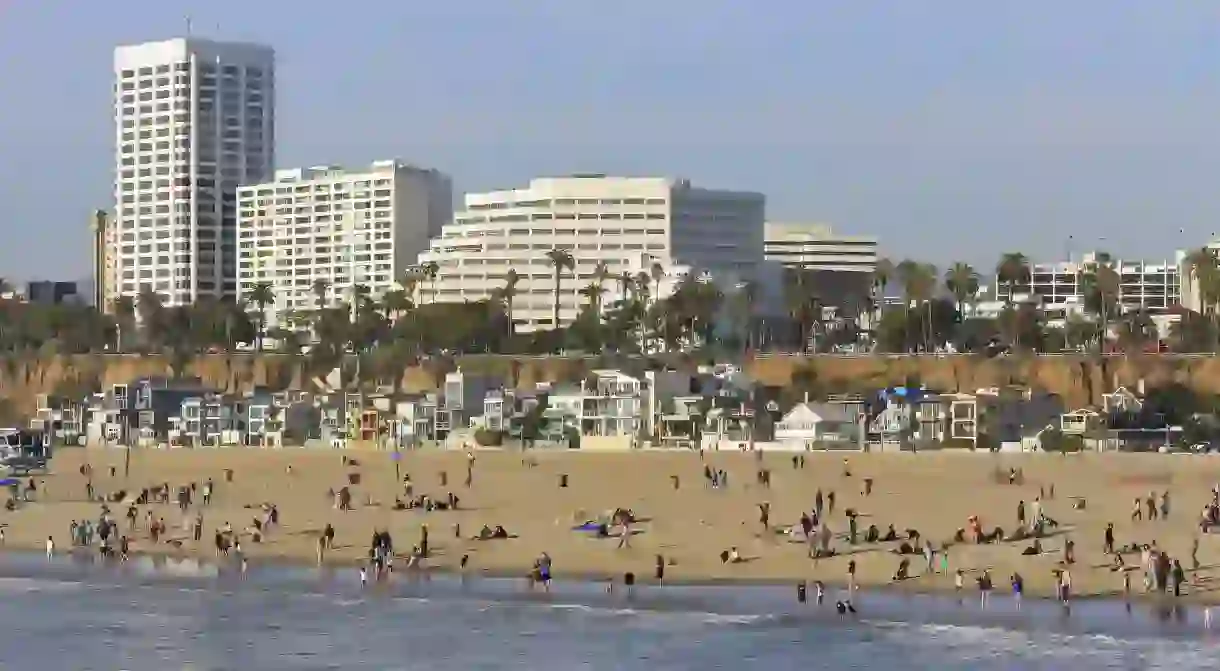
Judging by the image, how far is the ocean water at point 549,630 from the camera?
28.6 metres

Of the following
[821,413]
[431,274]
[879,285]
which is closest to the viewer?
[821,413]

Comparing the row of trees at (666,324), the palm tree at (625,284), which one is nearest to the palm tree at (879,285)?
the row of trees at (666,324)

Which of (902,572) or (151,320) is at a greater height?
(151,320)

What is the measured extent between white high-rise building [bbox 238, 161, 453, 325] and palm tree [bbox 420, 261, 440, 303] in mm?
9696

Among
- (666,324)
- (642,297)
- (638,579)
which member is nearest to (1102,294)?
(666,324)

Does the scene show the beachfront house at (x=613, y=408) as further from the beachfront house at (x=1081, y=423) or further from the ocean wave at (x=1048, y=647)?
the ocean wave at (x=1048, y=647)

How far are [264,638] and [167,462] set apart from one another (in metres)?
48.9

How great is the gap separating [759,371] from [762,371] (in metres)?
0.16

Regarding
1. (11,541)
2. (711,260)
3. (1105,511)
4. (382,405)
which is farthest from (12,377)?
(1105,511)

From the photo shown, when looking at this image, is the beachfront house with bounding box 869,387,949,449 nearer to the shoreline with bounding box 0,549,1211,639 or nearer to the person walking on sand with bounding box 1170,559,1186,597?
the shoreline with bounding box 0,549,1211,639

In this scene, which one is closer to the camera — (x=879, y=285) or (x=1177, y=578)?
(x=1177, y=578)

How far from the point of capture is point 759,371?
103625 millimetres

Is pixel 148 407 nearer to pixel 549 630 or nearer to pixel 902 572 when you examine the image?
pixel 902 572

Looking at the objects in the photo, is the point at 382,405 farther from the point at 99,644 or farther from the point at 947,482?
the point at 99,644
